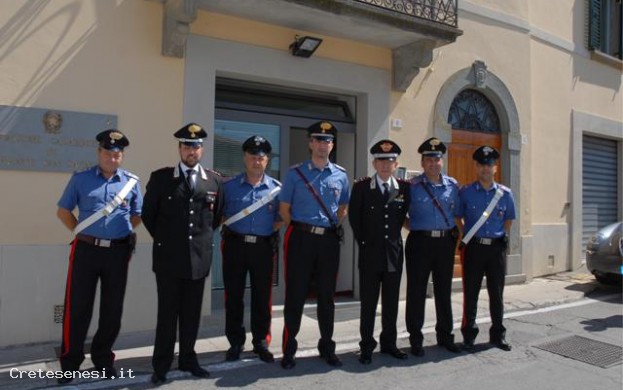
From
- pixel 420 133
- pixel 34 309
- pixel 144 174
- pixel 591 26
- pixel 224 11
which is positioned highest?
pixel 591 26

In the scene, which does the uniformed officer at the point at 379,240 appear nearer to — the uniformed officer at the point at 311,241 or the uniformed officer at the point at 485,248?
the uniformed officer at the point at 311,241

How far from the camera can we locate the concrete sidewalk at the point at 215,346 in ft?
14.9

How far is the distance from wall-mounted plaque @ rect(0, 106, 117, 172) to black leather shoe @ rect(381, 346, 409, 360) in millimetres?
3656

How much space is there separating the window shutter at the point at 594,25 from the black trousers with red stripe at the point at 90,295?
10920 millimetres

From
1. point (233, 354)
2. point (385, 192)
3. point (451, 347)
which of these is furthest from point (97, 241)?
point (451, 347)

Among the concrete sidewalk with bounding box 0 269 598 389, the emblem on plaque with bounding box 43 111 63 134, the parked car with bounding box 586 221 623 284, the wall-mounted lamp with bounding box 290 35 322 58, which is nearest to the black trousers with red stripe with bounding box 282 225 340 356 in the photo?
the concrete sidewalk with bounding box 0 269 598 389

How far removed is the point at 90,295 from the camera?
176 inches

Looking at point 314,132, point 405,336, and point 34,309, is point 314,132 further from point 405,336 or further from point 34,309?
point 34,309

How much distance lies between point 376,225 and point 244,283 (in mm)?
1348

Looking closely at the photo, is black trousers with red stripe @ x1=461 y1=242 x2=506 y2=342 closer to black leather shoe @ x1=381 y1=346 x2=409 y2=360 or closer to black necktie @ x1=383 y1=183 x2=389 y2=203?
black leather shoe @ x1=381 y1=346 x2=409 y2=360

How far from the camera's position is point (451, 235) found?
5504mm

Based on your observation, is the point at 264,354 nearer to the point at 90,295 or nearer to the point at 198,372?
the point at 198,372

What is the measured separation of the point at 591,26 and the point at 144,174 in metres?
10.1

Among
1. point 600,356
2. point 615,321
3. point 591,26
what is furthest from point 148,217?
point 591,26
